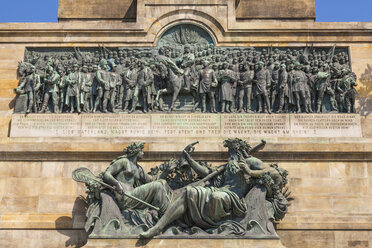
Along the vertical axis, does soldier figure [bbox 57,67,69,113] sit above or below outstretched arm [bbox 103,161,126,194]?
above

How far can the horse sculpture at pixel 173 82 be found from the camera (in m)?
18.3

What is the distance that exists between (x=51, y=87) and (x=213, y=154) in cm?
459

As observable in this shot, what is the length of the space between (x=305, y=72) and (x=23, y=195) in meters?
7.80

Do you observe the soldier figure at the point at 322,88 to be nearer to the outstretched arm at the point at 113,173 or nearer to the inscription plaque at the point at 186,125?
the inscription plaque at the point at 186,125

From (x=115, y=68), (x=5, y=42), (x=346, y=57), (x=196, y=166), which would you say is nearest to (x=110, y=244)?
(x=196, y=166)

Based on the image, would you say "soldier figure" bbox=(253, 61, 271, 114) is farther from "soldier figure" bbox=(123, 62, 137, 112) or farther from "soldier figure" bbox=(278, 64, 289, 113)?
"soldier figure" bbox=(123, 62, 137, 112)

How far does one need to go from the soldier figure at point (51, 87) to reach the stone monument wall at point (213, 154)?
34 centimetres

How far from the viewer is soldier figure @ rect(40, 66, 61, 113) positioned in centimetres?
1844

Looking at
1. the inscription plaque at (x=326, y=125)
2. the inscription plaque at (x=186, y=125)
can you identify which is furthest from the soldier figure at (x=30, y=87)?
the inscription plaque at (x=326, y=125)

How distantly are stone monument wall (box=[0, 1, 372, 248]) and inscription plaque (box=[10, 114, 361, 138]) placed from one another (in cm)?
4

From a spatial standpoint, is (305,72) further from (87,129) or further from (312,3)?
(87,129)

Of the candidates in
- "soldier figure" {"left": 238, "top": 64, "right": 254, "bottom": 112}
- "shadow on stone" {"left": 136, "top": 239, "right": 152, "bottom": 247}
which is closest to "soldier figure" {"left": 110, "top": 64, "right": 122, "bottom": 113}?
"soldier figure" {"left": 238, "top": 64, "right": 254, "bottom": 112}

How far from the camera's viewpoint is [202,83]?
1833 cm

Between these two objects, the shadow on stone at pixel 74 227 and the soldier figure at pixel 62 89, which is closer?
the shadow on stone at pixel 74 227
